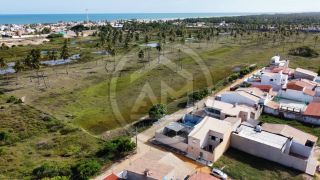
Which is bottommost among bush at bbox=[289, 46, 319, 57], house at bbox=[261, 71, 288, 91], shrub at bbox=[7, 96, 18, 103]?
shrub at bbox=[7, 96, 18, 103]

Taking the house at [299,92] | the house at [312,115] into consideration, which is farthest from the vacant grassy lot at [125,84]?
the house at [312,115]

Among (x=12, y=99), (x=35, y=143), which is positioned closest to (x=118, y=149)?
(x=35, y=143)

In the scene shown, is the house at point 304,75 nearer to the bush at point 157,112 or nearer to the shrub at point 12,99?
the bush at point 157,112

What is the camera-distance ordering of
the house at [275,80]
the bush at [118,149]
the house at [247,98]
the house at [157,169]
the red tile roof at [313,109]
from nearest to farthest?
the house at [157,169] < the bush at [118,149] < the red tile roof at [313,109] < the house at [247,98] < the house at [275,80]

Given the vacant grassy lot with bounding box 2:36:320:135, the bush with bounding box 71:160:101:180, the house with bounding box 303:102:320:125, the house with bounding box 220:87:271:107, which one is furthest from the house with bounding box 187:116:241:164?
the house with bounding box 303:102:320:125

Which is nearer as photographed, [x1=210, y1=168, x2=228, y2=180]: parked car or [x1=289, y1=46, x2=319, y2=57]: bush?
[x1=210, y1=168, x2=228, y2=180]: parked car

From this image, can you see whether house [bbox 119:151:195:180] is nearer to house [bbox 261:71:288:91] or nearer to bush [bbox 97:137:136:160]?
bush [bbox 97:137:136:160]

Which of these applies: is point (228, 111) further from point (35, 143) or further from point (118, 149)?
point (35, 143)
